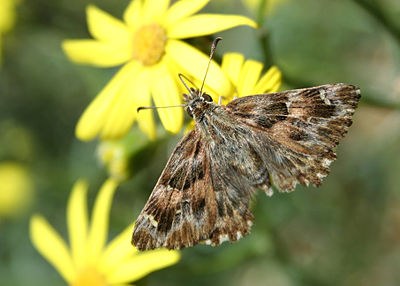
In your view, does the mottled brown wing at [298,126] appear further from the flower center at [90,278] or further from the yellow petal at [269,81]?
the flower center at [90,278]

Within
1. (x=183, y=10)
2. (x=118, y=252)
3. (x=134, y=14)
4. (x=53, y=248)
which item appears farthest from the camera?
(x=53, y=248)

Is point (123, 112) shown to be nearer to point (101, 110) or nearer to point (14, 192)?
point (101, 110)

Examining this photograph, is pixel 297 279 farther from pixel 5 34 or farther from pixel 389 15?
pixel 5 34

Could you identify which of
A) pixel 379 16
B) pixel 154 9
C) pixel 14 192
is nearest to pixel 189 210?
pixel 154 9

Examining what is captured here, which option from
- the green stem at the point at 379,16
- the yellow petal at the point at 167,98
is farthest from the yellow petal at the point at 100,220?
the green stem at the point at 379,16

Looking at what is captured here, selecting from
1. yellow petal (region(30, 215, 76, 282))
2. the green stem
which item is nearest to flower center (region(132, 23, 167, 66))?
the green stem

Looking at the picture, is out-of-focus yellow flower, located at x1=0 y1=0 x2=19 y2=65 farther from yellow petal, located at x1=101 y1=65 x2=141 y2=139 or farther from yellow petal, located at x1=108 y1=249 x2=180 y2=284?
yellow petal, located at x1=108 y1=249 x2=180 y2=284
